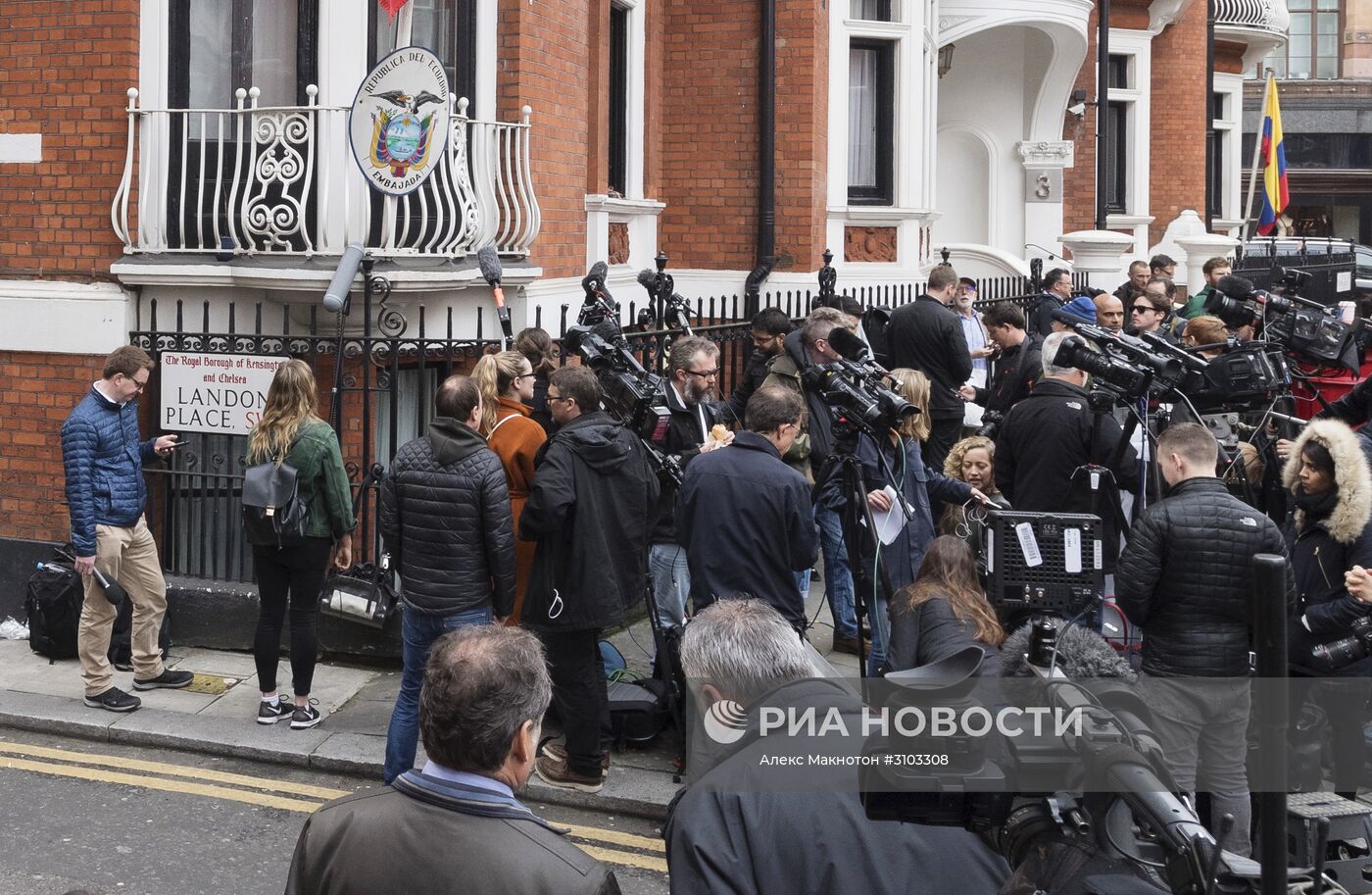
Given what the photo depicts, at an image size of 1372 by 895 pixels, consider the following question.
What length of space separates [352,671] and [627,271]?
570 cm

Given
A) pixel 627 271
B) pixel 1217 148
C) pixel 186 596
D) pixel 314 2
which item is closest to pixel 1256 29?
pixel 1217 148

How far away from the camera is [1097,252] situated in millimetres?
21297

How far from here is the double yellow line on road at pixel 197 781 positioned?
253 inches

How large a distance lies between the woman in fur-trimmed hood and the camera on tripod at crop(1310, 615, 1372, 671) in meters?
0.02

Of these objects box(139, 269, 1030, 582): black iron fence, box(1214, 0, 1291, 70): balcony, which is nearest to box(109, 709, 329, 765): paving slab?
box(139, 269, 1030, 582): black iron fence

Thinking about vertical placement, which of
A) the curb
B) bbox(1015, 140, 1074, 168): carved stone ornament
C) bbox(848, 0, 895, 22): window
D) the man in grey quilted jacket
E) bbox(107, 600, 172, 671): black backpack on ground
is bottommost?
the curb

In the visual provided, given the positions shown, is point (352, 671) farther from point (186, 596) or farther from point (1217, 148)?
point (1217, 148)

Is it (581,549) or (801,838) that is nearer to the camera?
→ (801,838)

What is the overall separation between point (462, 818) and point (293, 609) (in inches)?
183

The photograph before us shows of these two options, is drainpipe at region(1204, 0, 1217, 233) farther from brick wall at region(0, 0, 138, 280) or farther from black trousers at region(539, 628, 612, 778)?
black trousers at region(539, 628, 612, 778)

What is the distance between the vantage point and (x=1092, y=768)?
8.60 ft

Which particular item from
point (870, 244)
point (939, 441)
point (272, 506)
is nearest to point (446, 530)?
point (272, 506)

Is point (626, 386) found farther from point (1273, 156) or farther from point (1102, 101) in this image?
point (1273, 156)

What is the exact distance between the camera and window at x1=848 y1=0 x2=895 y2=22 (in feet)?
51.5
